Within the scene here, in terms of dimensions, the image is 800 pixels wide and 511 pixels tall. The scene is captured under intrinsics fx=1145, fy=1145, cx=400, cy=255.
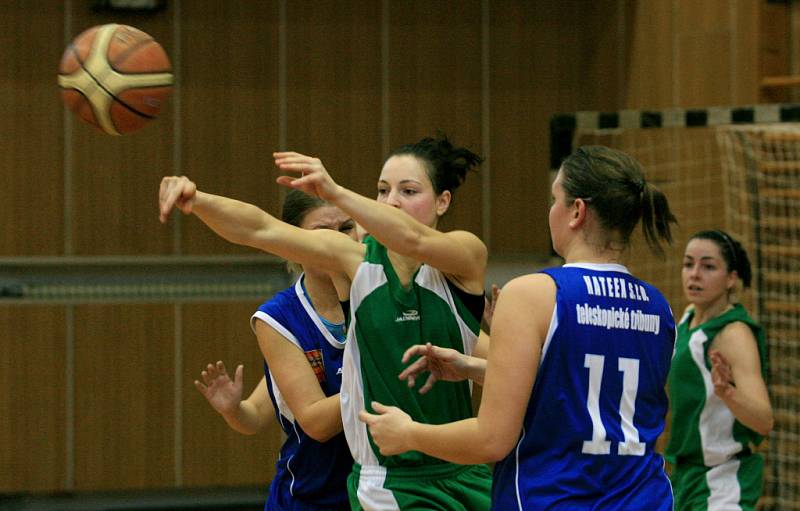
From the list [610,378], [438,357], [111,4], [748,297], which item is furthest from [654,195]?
[111,4]

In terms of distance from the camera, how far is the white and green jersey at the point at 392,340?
303cm

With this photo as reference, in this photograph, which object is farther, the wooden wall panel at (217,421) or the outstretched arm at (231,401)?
the wooden wall panel at (217,421)

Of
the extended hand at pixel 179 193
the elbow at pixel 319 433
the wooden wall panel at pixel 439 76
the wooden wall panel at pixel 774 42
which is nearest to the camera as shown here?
the extended hand at pixel 179 193

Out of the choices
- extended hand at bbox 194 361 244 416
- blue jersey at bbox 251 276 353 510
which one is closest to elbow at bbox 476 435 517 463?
blue jersey at bbox 251 276 353 510

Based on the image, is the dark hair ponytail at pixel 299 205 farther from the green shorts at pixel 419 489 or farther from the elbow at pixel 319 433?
the green shorts at pixel 419 489

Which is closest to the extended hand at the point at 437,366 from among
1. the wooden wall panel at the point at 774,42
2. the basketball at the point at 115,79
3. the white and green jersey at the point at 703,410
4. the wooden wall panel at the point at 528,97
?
the basketball at the point at 115,79

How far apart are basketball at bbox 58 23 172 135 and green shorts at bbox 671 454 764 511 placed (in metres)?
2.64

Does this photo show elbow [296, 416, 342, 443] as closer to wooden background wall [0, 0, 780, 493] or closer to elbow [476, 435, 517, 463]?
elbow [476, 435, 517, 463]

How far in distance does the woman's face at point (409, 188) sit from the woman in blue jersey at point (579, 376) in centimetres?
67

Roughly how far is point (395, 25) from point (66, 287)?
10.3ft

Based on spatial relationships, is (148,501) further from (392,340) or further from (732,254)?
(392,340)

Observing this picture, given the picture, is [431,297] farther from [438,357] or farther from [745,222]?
[745,222]

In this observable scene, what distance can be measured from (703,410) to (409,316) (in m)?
2.06

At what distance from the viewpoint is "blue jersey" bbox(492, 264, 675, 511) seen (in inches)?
94.3
